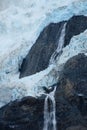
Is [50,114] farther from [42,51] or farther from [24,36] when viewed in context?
[24,36]

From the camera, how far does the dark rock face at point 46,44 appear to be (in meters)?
31.3

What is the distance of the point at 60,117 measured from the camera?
941 inches

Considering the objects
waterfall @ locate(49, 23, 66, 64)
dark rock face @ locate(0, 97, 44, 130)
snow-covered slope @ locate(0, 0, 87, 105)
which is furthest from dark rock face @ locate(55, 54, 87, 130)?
waterfall @ locate(49, 23, 66, 64)

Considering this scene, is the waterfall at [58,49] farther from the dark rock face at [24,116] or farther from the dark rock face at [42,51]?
the dark rock face at [24,116]

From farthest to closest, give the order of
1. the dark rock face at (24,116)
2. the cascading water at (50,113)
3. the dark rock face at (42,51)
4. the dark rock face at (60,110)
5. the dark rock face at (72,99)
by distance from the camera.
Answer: the dark rock face at (42,51) → the dark rock face at (24,116) → the cascading water at (50,113) → the dark rock face at (60,110) → the dark rock face at (72,99)

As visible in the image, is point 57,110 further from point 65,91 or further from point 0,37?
point 0,37

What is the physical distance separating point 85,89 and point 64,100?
1238mm

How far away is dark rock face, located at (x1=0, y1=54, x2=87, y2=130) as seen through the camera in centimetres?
2359

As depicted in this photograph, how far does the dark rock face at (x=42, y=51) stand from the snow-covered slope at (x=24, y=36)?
0.65 meters

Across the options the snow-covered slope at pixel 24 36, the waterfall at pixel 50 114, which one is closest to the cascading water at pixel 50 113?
the waterfall at pixel 50 114

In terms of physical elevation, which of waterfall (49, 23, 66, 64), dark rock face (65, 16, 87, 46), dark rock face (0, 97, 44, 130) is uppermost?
dark rock face (65, 16, 87, 46)

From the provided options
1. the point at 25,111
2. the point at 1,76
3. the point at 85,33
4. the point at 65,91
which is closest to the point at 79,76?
the point at 65,91

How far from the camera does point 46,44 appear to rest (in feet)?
107

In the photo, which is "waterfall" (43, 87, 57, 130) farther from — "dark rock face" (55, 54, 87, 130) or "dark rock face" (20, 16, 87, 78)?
"dark rock face" (20, 16, 87, 78)
